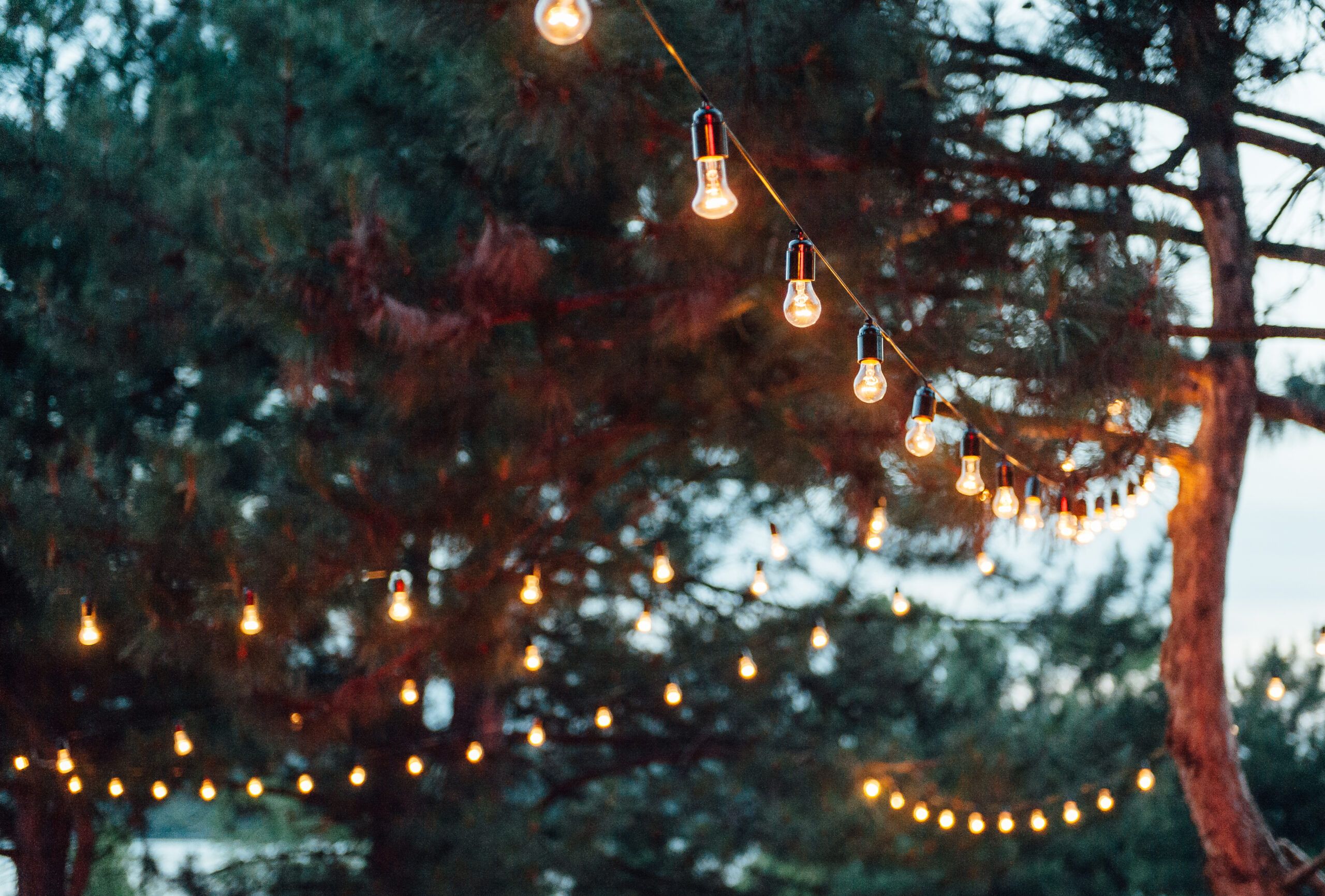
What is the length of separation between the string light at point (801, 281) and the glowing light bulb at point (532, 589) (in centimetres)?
232

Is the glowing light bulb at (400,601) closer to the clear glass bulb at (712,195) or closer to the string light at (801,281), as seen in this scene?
the string light at (801,281)

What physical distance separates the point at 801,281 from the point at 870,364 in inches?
8.4

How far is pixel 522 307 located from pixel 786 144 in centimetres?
93

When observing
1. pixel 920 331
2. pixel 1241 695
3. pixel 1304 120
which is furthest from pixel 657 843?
pixel 1304 120

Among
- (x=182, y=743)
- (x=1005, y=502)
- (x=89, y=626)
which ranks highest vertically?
(x=89, y=626)

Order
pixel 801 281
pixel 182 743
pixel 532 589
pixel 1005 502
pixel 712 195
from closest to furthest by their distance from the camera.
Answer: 1. pixel 712 195
2. pixel 801 281
3. pixel 1005 502
4. pixel 532 589
5. pixel 182 743

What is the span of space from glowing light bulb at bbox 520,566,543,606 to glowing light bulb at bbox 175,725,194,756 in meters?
1.54

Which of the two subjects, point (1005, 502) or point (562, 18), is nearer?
point (562, 18)

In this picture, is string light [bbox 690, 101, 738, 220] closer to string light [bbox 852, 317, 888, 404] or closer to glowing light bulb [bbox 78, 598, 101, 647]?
string light [bbox 852, 317, 888, 404]

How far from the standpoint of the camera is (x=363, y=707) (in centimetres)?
423

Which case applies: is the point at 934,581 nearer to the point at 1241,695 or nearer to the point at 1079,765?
the point at 1079,765

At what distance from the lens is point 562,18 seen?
114 centimetres

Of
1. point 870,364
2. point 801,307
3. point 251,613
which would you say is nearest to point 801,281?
point 801,307

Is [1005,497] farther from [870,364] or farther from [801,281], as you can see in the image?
[801,281]
